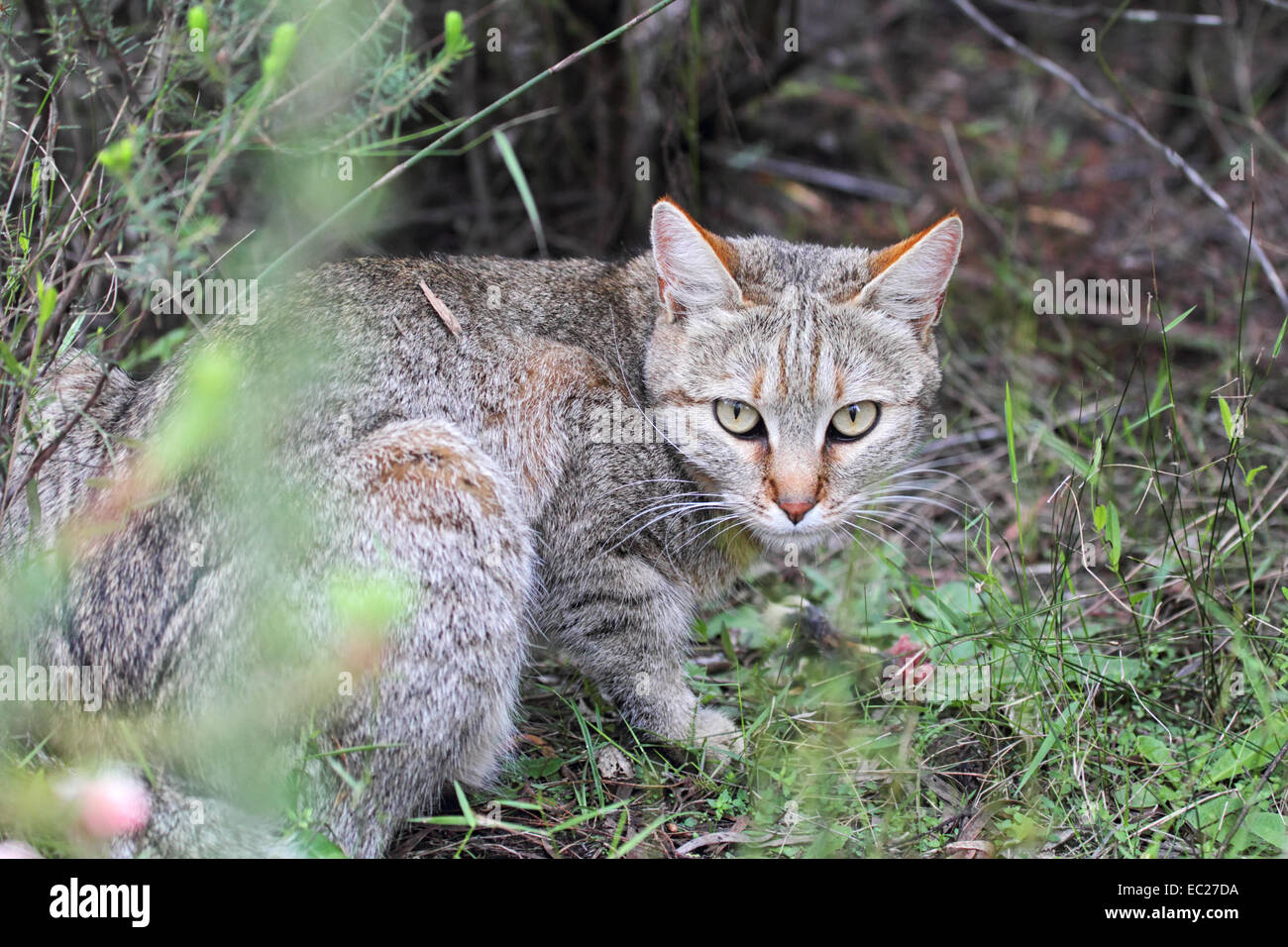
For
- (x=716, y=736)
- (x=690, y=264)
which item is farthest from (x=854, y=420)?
(x=716, y=736)

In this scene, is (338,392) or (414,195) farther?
(414,195)

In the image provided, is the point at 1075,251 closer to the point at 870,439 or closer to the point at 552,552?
the point at 870,439

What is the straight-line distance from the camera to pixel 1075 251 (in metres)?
7.09

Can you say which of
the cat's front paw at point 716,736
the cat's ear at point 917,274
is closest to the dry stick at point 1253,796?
the cat's front paw at point 716,736

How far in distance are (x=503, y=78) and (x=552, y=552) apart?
355 cm

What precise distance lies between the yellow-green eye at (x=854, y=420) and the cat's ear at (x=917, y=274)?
394 mm

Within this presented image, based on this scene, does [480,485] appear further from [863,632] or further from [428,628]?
[863,632]

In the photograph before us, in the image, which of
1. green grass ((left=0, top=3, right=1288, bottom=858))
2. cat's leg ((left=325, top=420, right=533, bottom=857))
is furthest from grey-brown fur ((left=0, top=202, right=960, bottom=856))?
green grass ((left=0, top=3, right=1288, bottom=858))

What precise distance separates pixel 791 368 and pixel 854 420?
1.09 ft

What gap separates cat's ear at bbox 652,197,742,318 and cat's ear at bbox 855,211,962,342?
52 cm

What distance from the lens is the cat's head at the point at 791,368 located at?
3840 mm

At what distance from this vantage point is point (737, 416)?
155 inches
